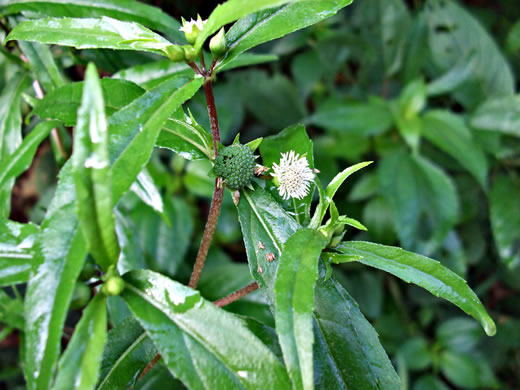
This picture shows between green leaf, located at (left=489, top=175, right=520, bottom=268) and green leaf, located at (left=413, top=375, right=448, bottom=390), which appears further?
green leaf, located at (left=413, top=375, right=448, bottom=390)

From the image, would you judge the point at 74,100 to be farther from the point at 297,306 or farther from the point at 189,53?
the point at 297,306

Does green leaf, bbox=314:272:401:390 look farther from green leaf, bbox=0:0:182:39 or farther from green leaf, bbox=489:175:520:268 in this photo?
green leaf, bbox=489:175:520:268

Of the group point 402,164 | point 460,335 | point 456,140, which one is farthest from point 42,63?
point 460,335

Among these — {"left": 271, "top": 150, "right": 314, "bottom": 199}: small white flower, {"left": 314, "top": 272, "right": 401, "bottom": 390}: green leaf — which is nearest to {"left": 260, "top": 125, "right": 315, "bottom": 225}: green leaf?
{"left": 271, "top": 150, "right": 314, "bottom": 199}: small white flower

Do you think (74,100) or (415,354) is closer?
(74,100)

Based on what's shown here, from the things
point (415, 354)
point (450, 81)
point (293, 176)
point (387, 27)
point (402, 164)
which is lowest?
point (415, 354)
